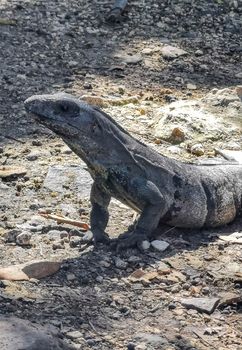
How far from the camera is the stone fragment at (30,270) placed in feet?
21.2

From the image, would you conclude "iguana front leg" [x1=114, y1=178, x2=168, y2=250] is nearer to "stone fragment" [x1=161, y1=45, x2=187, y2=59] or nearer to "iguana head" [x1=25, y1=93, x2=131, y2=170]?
"iguana head" [x1=25, y1=93, x2=131, y2=170]

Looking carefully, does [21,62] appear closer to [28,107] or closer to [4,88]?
[4,88]

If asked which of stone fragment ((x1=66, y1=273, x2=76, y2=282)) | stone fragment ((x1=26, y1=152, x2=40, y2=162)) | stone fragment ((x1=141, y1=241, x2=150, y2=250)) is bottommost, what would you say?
stone fragment ((x1=26, y1=152, x2=40, y2=162))

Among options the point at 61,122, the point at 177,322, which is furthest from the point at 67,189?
the point at 177,322

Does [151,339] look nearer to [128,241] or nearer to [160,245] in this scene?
[128,241]

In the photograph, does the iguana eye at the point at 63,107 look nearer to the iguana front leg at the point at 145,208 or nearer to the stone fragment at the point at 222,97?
the iguana front leg at the point at 145,208

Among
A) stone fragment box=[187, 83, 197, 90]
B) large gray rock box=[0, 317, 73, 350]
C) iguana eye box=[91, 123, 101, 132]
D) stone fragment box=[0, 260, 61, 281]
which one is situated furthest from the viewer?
stone fragment box=[187, 83, 197, 90]

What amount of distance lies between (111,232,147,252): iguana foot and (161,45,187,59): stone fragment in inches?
206

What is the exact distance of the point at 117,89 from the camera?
10.9m

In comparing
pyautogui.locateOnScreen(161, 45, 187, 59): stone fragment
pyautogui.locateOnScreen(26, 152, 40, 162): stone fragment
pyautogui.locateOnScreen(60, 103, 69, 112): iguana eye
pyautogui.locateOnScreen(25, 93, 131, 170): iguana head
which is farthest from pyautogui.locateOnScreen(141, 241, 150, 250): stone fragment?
pyautogui.locateOnScreen(161, 45, 187, 59): stone fragment

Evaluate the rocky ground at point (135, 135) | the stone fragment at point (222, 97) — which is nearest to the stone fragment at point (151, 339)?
the rocky ground at point (135, 135)

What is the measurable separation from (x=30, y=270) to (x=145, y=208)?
42.5 inches

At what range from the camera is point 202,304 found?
21.0ft

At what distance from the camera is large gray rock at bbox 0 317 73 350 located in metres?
4.99
